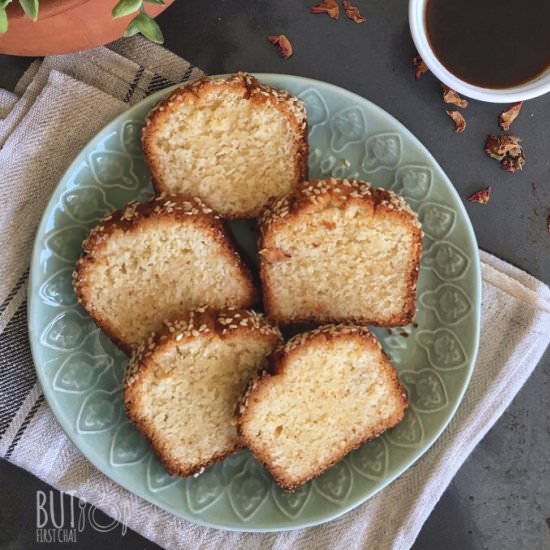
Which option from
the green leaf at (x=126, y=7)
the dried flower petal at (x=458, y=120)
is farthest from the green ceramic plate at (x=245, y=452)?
the green leaf at (x=126, y=7)

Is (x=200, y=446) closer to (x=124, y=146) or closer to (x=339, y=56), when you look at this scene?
(x=124, y=146)

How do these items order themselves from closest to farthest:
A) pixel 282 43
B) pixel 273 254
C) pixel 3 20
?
pixel 3 20 < pixel 273 254 < pixel 282 43

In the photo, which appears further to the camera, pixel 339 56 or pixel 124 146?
pixel 339 56

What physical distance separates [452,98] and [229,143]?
64cm

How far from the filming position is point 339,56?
1932 mm

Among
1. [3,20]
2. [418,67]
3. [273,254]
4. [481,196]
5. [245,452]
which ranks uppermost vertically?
[3,20]

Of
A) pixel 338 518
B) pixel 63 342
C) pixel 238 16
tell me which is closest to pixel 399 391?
pixel 338 518

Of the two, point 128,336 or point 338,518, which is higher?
point 128,336

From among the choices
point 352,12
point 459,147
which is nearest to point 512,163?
point 459,147

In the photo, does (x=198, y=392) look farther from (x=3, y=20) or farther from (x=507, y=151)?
(x=507, y=151)

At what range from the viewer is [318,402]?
170 cm

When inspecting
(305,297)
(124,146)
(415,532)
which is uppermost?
(124,146)

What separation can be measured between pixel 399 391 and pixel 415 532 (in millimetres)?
407

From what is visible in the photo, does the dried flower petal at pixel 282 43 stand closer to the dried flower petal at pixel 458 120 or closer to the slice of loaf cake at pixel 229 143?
the slice of loaf cake at pixel 229 143
